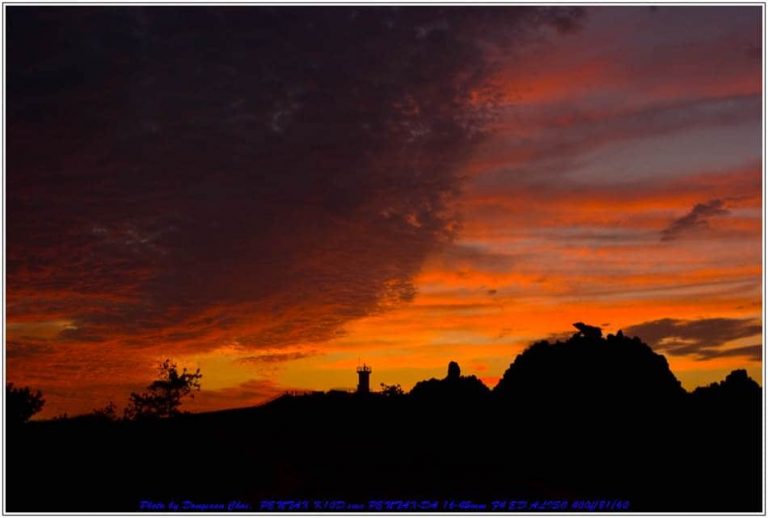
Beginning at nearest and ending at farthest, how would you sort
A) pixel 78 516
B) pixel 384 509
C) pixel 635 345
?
pixel 78 516 < pixel 384 509 < pixel 635 345

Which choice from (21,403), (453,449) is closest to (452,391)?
(453,449)

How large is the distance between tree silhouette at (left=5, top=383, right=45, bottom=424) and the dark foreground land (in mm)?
16607

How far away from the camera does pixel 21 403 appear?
5697 cm

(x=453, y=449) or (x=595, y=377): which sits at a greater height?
→ (x=595, y=377)

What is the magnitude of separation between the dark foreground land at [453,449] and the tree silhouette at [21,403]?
16607 millimetres

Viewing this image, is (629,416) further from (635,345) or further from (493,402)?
(493,402)

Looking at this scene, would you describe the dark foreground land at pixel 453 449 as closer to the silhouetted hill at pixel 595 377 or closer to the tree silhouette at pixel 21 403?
the silhouetted hill at pixel 595 377

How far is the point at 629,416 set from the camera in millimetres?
44625

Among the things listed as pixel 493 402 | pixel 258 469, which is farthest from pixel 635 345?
pixel 258 469

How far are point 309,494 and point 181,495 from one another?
5.72m

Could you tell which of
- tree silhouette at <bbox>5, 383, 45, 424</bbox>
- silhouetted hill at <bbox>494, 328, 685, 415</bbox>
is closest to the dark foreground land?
silhouetted hill at <bbox>494, 328, 685, 415</bbox>

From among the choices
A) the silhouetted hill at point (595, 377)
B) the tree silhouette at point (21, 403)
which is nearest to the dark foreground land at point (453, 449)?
the silhouetted hill at point (595, 377)

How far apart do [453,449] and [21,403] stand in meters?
35.0

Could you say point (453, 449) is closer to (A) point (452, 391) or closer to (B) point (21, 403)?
(A) point (452, 391)
